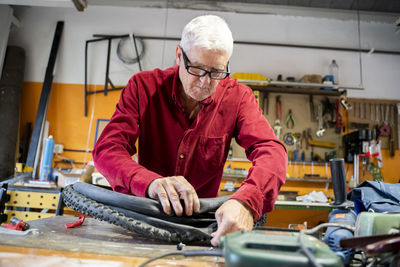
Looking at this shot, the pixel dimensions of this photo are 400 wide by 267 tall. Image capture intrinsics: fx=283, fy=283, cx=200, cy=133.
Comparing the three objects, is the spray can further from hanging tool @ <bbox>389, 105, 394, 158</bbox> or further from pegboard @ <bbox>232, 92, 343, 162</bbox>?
hanging tool @ <bbox>389, 105, 394, 158</bbox>

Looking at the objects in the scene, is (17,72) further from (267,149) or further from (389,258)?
(389,258)

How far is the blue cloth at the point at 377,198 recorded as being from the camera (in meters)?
A: 0.88

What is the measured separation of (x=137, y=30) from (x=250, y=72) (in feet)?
6.16

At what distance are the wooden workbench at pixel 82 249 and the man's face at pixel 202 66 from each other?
61 centimetres

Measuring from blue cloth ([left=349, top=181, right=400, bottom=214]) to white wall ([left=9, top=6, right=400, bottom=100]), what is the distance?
3.51m

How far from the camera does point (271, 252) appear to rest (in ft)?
1.32

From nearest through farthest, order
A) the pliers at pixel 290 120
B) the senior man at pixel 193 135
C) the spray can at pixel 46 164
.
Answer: the senior man at pixel 193 135
the spray can at pixel 46 164
the pliers at pixel 290 120

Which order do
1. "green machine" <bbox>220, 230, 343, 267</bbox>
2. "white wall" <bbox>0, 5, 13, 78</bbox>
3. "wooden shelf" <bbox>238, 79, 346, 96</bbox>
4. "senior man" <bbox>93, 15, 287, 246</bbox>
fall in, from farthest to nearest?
"white wall" <bbox>0, 5, 13, 78</bbox>
"wooden shelf" <bbox>238, 79, 346, 96</bbox>
"senior man" <bbox>93, 15, 287, 246</bbox>
"green machine" <bbox>220, 230, 343, 267</bbox>

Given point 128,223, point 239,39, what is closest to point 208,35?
point 128,223

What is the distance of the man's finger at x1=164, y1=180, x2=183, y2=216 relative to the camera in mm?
782

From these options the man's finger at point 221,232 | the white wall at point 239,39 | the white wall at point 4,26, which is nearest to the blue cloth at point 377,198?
the man's finger at point 221,232

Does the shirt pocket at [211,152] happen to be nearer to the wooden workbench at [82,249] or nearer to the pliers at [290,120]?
the wooden workbench at [82,249]

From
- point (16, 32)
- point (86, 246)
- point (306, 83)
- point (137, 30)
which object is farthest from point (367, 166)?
point (16, 32)

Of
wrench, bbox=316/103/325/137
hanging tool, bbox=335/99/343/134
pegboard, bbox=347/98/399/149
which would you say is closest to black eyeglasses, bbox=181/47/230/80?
wrench, bbox=316/103/325/137
